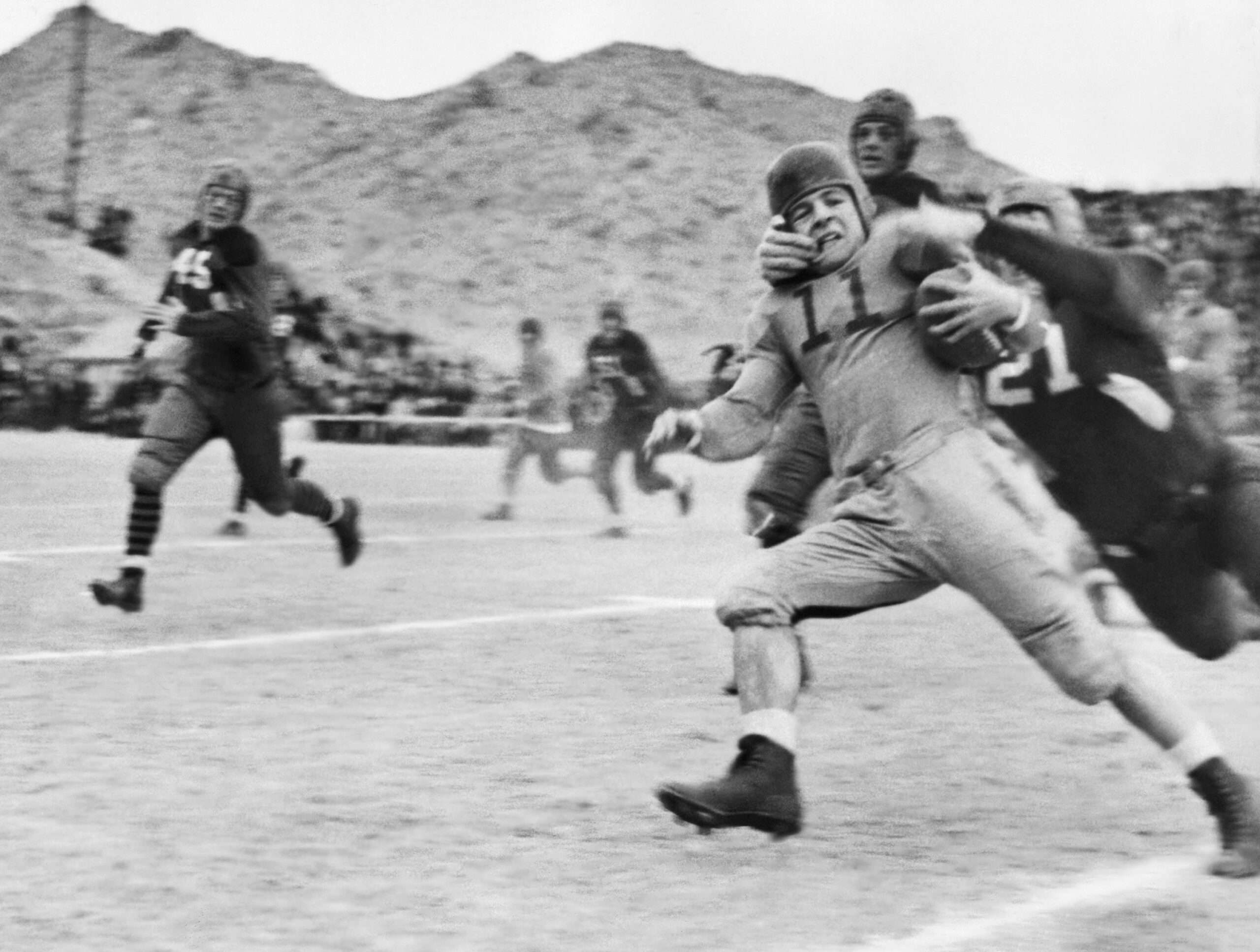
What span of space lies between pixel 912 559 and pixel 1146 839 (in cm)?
94

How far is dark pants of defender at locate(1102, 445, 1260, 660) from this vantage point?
6.04 metres

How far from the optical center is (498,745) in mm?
6102

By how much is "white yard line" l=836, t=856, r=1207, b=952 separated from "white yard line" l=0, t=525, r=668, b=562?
813cm

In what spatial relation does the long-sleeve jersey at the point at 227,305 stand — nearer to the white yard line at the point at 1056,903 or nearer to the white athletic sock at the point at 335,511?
the white athletic sock at the point at 335,511

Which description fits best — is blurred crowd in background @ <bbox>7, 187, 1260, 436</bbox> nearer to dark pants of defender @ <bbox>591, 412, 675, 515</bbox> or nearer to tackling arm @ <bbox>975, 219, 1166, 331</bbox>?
dark pants of defender @ <bbox>591, 412, 675, 515</bbox>

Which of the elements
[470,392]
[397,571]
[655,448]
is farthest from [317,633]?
[470,392]

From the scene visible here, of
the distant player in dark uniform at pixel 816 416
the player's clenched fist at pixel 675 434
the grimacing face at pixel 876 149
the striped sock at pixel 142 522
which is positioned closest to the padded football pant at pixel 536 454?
A: the striped sock at pixel 142 522

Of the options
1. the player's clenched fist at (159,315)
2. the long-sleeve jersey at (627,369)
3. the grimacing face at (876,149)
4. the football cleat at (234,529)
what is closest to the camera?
the grimacing face at (876,149)

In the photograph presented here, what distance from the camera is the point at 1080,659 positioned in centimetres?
459

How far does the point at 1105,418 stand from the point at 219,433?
4.79 metres

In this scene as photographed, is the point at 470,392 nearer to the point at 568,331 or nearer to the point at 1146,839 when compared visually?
the point at 568,331

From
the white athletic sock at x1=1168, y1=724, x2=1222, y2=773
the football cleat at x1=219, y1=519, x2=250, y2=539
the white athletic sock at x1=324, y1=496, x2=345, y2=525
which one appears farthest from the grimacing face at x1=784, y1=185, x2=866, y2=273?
the football cleat at x1=219, y1=519, x2=250, y2=539

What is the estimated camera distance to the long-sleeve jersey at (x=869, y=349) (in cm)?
477

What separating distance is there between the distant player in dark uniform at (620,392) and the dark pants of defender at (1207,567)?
8955mm
